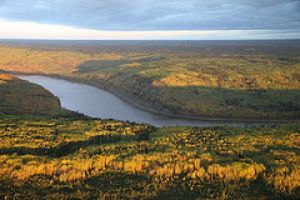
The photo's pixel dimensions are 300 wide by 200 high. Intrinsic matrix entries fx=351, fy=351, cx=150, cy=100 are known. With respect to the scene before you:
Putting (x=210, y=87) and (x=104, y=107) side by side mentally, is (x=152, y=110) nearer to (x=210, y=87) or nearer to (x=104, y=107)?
(x=104, y=107)

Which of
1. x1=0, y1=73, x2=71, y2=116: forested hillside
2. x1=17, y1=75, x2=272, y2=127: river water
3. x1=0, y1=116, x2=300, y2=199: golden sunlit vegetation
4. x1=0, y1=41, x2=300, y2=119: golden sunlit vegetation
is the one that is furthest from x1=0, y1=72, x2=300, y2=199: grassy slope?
x1=0, y1=41, x2=300, y2=119: golden sunlit vegetation

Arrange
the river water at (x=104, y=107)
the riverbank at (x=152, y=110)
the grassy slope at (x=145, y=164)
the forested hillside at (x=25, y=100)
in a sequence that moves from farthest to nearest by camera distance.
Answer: the riverbank at (x=152, y=110) → the river water at (x=104, y=107) → the forested hillside at (x=25, y=100) → the grassy slope at (x=145, y=164)

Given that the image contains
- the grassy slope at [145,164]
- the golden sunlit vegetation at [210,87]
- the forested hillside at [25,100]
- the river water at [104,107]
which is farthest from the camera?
the golden sunlit vegetation at [210,87]

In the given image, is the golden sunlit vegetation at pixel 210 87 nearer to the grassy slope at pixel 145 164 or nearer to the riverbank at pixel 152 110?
the riverbank at pixel 152 110

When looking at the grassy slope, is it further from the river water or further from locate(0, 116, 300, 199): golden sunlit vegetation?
the river water

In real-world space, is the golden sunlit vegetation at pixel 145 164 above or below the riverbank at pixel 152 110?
above

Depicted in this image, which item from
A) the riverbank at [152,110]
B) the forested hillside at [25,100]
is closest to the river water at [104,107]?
the riverbank at [152,110]

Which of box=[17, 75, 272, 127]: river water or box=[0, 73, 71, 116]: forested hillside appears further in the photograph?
box=[17, 75, 272, 127]: river water
